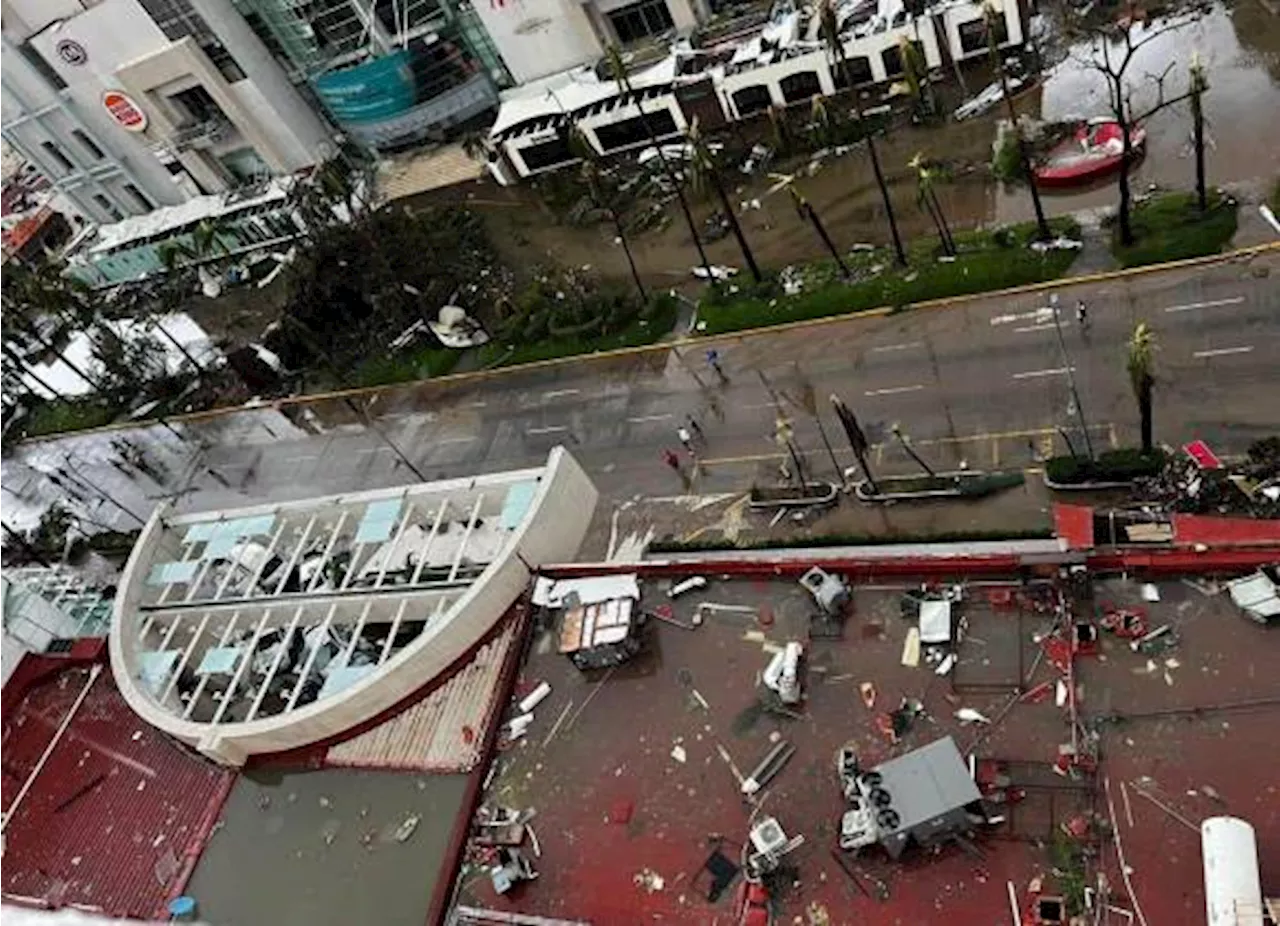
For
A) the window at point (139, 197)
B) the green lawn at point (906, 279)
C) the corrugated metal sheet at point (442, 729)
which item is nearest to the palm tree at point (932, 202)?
the green lawn at point (906, 279)

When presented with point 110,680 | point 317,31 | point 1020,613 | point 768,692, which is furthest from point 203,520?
point 317,31

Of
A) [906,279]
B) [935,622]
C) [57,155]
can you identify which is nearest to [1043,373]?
[906,279]

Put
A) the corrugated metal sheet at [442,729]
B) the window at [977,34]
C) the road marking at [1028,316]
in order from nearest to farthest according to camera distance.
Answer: the corrugated metal sheet at [442,729], the road marking at [1028,316], the window at [977,34]

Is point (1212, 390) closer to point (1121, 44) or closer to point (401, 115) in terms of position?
point (1121, 44)

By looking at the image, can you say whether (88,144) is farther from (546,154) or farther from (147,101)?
(546,154)

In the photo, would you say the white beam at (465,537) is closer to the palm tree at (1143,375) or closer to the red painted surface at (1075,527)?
the red painted surface at (1075,527)

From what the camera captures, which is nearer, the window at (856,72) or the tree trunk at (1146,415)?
the tree trunk at (1146,415)

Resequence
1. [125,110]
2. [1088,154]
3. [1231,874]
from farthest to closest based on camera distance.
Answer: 1. [125,110]
2. [1088,154]
3. [1231,874]
